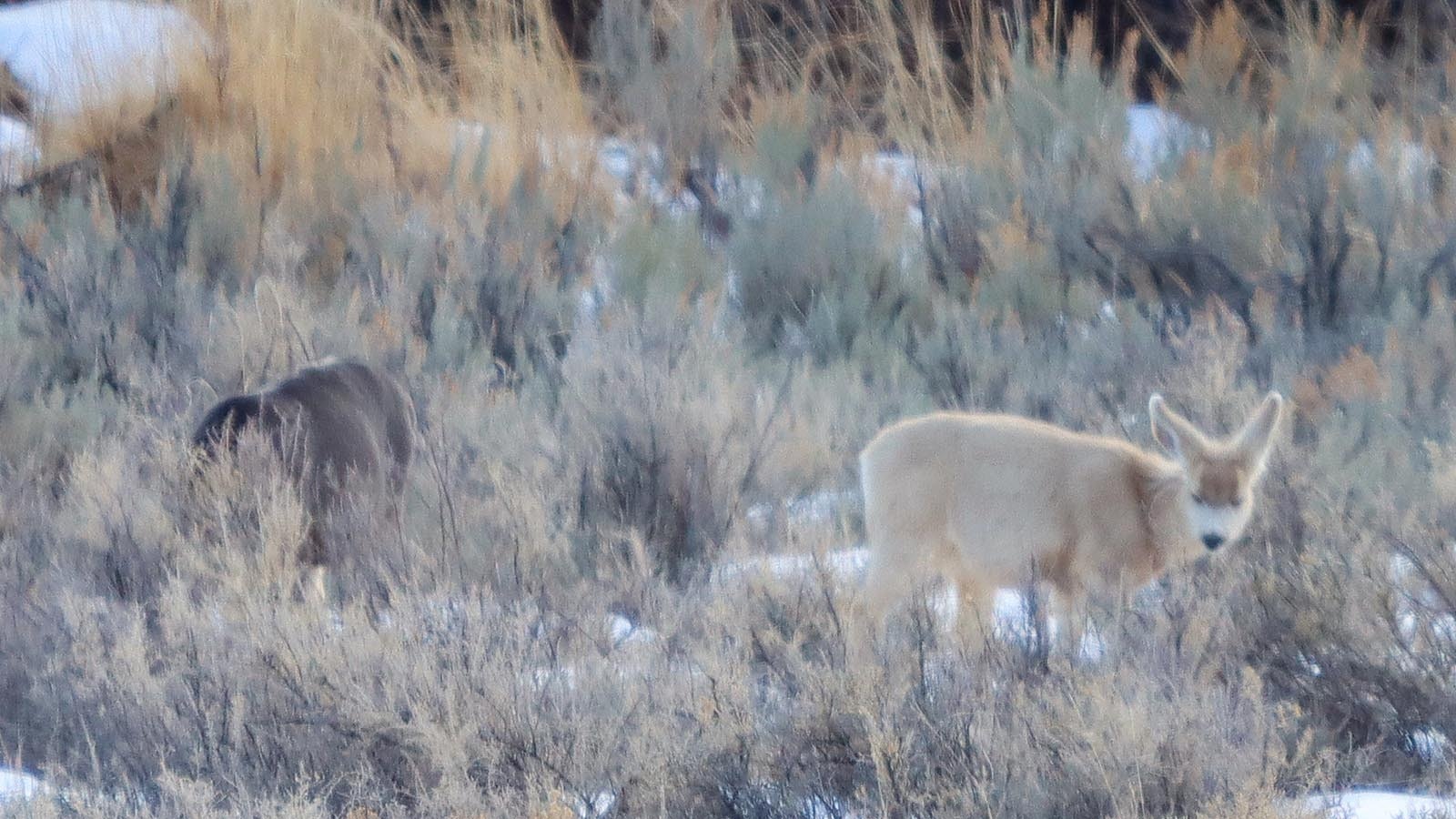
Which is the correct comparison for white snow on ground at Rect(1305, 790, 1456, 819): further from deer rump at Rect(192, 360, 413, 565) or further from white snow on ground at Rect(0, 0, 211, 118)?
white snow on ground at Rect(0, 0, 211, 118)

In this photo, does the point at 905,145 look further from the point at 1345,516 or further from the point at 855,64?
the point at 1345,516

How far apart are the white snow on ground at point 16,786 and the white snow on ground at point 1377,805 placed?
106 inches

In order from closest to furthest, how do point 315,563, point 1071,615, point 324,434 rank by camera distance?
point 1071,615
point 315,563
point 324,434

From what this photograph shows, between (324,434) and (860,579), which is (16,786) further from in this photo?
(860,579)

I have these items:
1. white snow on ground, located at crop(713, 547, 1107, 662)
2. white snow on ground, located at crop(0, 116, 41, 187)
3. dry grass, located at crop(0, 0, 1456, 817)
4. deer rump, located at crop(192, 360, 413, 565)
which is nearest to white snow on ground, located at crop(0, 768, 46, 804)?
dry grass, located at crop(0, 0, 1456, 817)

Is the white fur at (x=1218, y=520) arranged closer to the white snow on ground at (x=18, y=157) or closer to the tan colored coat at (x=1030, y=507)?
the tan colored coat at (x=1030, y=507)

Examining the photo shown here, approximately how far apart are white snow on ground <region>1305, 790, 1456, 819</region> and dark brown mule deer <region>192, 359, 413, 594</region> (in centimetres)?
279

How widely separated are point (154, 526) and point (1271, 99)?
6.88 m

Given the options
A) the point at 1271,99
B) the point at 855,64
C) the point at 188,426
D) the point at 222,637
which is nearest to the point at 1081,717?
the point at 222,637

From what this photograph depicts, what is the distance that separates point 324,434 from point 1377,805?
3407 millimetres

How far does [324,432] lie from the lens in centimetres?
560

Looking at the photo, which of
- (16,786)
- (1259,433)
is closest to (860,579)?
(1259,433)

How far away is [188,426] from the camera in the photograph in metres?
6.50

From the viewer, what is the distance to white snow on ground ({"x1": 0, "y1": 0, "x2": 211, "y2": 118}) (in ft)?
34.4
